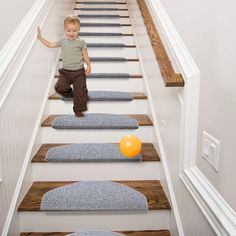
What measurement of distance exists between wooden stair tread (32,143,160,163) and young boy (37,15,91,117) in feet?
1.33

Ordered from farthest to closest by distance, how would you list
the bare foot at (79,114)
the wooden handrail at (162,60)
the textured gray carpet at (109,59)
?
1. the textured gray carpet at (109,59)
2. the bare foot at (79,114)
3. the wooden handrail at (162,60)

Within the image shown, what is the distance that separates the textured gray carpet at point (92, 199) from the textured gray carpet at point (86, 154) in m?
0.22

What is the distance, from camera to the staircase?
81.4 inches

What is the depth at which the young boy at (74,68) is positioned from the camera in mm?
2870

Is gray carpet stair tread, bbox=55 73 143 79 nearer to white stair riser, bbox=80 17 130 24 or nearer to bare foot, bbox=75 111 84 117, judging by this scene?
bare foot, bbox=75 111 84 117

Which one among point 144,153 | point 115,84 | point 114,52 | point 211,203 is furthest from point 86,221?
point 114,52

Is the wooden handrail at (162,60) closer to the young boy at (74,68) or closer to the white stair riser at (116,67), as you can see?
the young boy at (74,68)

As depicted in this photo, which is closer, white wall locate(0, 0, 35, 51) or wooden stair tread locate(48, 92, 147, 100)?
white wall locate(0, 0, 35, 51)

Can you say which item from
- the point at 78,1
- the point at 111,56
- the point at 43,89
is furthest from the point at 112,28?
the point at 43,89

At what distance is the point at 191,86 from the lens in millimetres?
1706

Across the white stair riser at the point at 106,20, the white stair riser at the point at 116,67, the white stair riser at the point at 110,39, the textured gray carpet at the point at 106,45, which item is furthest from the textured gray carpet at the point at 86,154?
the white stair riser at the point at 106,20

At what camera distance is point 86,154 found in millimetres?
2385

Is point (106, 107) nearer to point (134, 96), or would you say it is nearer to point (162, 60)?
point (134, 96)

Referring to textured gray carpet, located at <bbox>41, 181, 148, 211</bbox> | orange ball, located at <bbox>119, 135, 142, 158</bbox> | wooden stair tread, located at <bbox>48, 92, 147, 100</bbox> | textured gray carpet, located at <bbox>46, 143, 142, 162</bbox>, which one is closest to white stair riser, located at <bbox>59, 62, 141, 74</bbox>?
wooden stair tread, located at <bbox>48, 92, 147, 100</bbox>
